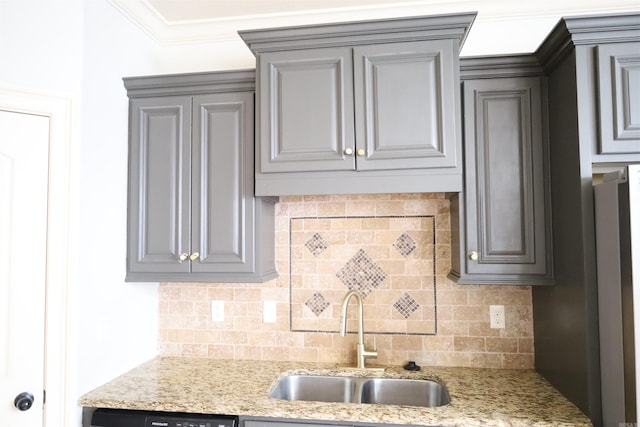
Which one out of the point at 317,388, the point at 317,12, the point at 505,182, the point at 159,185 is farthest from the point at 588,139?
the point at 159,185

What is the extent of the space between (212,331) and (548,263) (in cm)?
176

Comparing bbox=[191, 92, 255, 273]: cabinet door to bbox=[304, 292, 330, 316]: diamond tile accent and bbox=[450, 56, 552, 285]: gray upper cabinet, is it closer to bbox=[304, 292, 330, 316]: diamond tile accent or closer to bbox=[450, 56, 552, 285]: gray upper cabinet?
bbox=[304, 292, 330, 316]: diamond tile accent

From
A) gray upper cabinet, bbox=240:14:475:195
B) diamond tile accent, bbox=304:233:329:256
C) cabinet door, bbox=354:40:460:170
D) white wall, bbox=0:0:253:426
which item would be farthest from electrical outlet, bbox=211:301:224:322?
cabinet door, bbox=354:40:460:170

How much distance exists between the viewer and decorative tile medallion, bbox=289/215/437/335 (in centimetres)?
223

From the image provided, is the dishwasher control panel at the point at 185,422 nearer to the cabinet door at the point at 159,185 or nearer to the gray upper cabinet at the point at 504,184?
the cabinet door at the point at 159,185

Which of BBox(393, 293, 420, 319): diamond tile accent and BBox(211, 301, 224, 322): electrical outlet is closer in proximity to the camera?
BBox(393, 293, 420, 319): diamond tile accent

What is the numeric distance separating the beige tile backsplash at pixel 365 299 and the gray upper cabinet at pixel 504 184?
30 centimetres

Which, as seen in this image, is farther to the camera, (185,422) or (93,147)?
(93,147)

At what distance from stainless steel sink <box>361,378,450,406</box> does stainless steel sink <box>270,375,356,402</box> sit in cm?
9

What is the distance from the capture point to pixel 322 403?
1731 millimetres

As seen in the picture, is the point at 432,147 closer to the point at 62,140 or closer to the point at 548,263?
the point at 548,263

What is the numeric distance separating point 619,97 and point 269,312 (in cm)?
189

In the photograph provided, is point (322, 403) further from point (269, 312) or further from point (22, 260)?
point (22, 260)

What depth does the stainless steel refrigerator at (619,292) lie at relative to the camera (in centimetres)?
136
